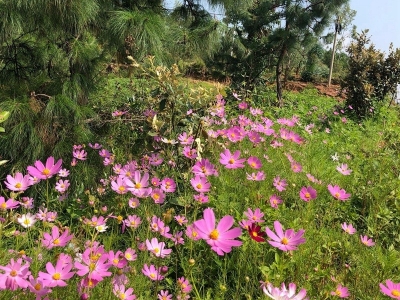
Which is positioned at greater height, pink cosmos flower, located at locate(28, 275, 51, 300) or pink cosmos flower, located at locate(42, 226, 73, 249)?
pink cosmos flower, located at locate(28, 275, 51, 300)

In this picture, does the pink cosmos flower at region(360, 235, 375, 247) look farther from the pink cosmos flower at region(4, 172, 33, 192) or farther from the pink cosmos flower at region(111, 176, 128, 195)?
the pink cosmos flower at region(4, 172, 33, 192)

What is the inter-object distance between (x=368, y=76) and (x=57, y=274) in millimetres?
7026

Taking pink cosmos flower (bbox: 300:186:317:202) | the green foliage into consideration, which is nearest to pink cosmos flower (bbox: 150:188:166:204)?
pink cosmos flower (bbox: 300:186:317:202)

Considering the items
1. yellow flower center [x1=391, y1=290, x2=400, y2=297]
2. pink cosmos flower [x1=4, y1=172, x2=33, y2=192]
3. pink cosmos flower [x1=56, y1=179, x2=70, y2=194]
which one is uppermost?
pink cosmos flower [x1=4, y1=172, x2=33, y2=192]

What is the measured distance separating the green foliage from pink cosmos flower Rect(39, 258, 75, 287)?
6.06m

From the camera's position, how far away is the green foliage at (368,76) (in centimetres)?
613

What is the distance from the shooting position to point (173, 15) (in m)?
2.61

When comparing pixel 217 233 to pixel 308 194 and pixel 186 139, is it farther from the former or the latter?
pixel 186 139

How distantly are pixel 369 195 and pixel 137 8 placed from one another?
1.75 m

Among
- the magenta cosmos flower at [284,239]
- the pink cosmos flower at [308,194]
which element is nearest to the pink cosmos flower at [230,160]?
the pink cosmos flower at [308,194]

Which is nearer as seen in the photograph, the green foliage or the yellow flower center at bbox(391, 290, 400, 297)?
the yellow flower center at bbox(391, 290, 400, 297)

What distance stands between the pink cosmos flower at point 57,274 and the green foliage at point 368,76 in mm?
6055

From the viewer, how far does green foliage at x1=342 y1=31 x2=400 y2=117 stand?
613 centimetres

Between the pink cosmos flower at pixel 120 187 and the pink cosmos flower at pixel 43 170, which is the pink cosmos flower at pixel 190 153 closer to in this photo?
the pink cosmos flower at pixel 120 187
